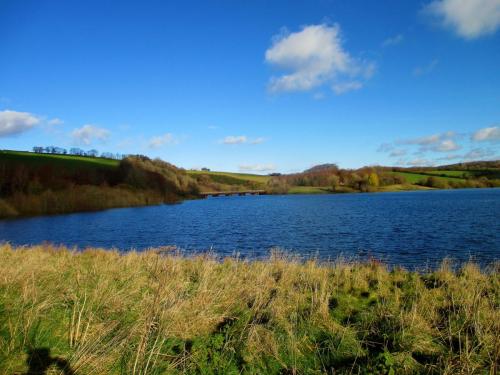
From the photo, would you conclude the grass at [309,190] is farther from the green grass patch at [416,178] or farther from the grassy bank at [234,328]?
the grassy bank at [234,328]

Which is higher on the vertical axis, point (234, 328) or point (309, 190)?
point (309, 190)

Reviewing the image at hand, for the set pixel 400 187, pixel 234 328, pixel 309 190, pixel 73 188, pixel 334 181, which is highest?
pixel 334 181

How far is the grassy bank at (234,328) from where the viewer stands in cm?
509

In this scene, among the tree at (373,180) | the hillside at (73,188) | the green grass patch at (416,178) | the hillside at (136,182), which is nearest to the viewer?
the hillside at (73,188)

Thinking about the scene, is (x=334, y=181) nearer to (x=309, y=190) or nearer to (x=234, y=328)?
(x=309, y=190)

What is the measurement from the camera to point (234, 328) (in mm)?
6367

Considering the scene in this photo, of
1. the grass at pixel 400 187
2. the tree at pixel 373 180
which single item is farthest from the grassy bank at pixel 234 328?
the tree at pixel 373 180

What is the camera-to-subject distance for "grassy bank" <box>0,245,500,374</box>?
509 cm

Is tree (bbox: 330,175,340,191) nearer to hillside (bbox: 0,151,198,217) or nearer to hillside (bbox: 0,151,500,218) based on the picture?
hillside (bbox: 0,151,500,218)

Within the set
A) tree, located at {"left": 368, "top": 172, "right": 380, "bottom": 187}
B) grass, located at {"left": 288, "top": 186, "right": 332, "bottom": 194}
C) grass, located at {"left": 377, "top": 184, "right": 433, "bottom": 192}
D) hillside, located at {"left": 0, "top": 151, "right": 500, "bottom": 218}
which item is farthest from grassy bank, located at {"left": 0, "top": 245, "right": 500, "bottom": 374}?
tree, located at {"left": 368, "top": 172, "right": 380, "bottom": 187}

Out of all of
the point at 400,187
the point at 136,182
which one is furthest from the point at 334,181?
the point at 136,182

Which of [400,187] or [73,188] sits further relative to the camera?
[400,187]

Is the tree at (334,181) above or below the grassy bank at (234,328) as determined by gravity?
above

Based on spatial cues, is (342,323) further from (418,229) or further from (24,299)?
(418,229)
